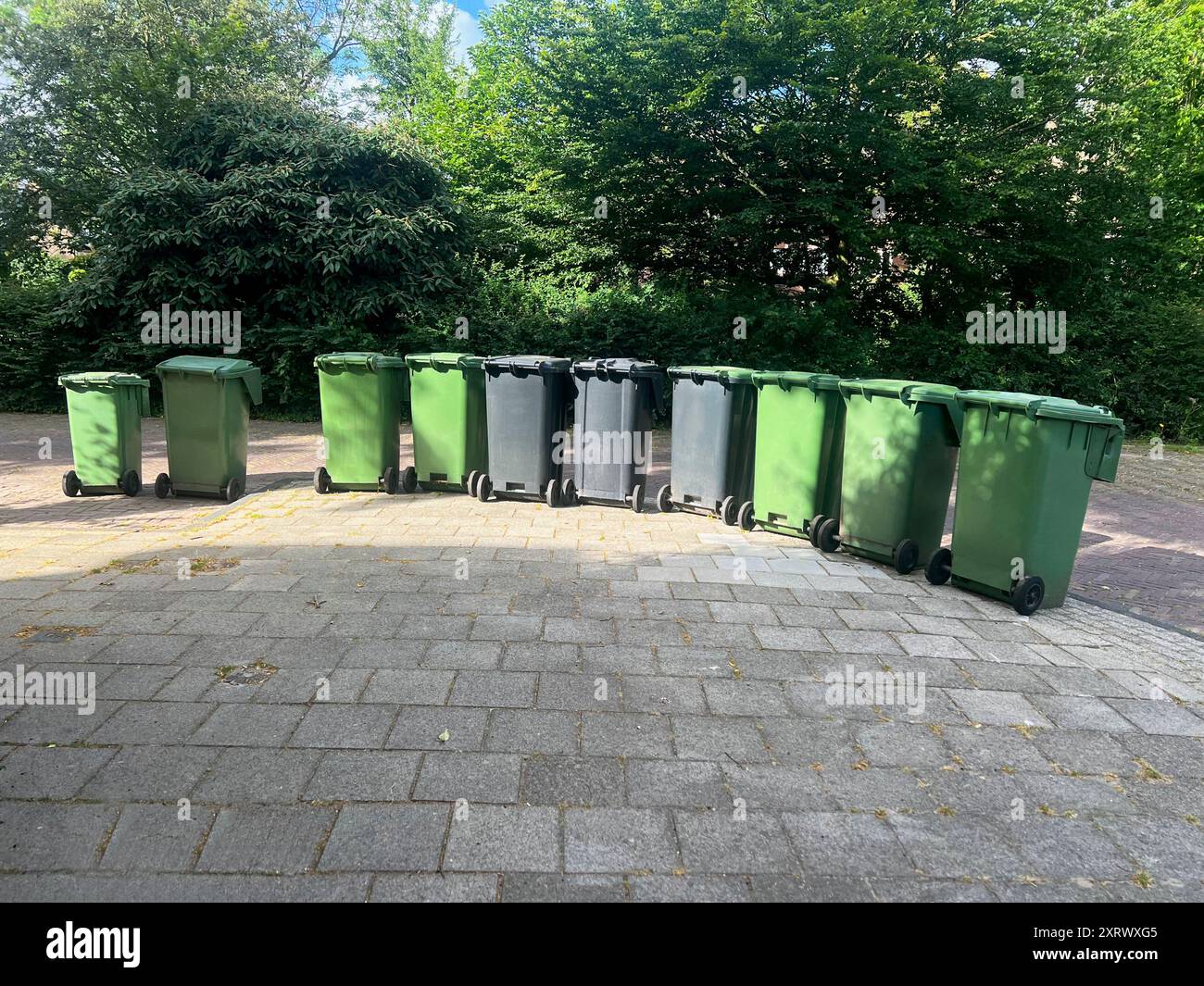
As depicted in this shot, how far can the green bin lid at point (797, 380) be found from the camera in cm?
657

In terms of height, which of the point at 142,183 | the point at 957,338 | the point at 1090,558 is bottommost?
the point at 1090,558

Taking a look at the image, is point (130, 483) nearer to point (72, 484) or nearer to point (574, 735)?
point (72, 484)

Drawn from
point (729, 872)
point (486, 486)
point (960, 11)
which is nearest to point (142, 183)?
point (486, 486)

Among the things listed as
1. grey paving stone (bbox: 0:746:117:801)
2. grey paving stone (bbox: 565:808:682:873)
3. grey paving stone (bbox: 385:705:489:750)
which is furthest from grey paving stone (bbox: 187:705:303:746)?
grey paving stone (bbox: 565:808:682:873)

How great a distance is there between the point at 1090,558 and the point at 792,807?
5.49 meters

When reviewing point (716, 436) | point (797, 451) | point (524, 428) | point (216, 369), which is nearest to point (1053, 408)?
point (797, 451)

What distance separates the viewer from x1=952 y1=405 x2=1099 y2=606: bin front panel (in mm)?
5047

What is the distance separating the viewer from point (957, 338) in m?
15.0

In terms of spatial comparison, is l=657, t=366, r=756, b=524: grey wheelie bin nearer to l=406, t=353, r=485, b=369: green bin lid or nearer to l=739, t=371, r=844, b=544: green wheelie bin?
l=739, t=371, r=844, b=544: green wheelie bin

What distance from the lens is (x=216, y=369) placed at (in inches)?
295

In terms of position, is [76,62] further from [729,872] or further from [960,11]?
[729,872]

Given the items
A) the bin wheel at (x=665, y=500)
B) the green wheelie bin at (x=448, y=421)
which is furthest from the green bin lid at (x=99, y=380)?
the bin wheel at (x=665, y=500)

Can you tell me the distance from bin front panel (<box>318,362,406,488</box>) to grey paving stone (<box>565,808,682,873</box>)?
239 inches

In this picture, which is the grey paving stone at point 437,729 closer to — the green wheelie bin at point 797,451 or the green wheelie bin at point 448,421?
the green wheelie bin at point 797,451
